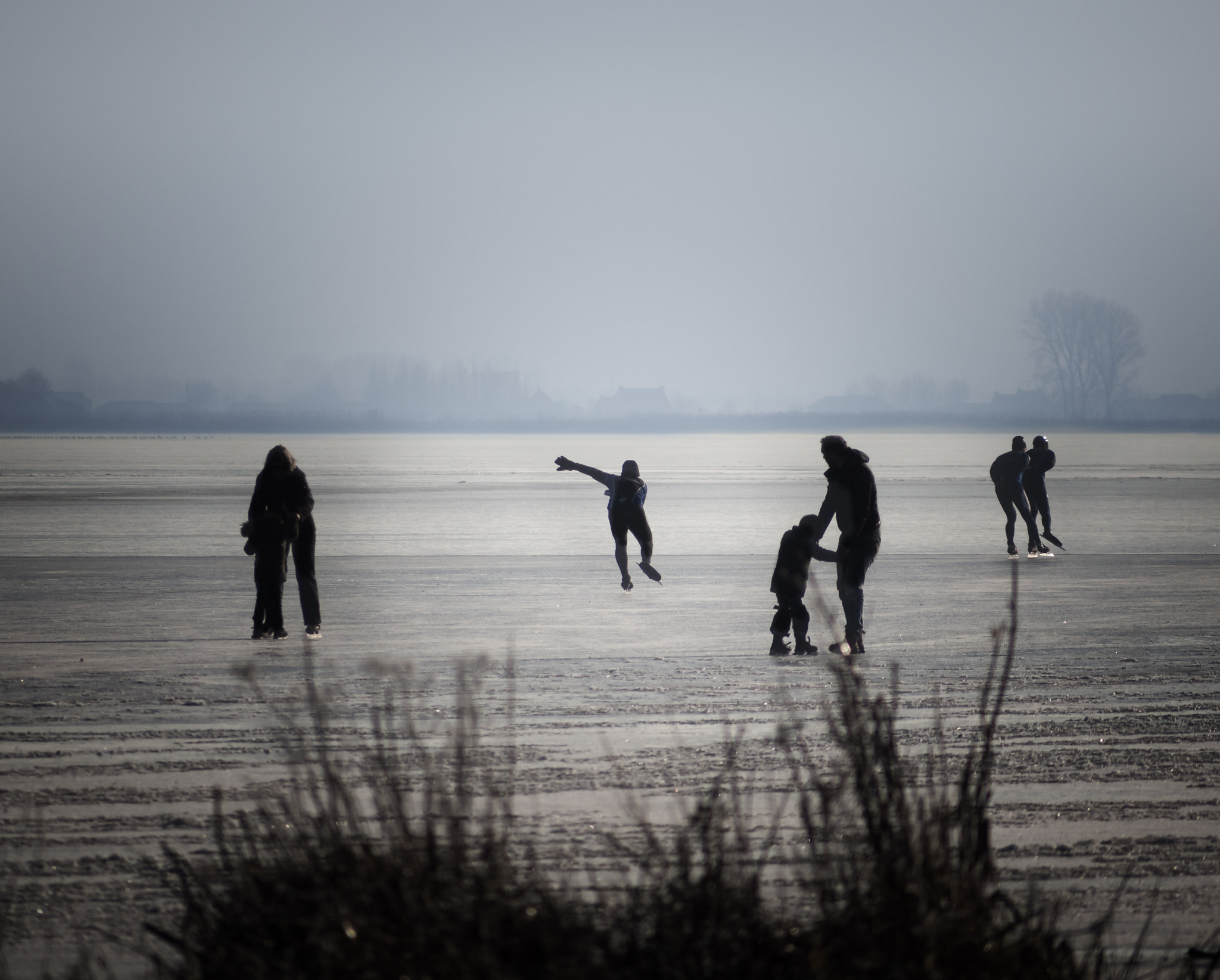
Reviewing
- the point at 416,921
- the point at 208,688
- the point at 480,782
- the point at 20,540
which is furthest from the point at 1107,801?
the point at 20,540

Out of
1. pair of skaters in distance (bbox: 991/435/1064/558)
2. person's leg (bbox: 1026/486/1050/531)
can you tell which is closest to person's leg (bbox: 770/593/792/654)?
pair of skaters in distance (bbox: 991/435/1064/558)

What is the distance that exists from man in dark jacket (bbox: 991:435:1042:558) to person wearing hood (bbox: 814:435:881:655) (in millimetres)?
9423

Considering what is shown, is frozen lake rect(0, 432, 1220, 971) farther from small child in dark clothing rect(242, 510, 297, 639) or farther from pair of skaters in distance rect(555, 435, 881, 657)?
pair of skaters in distance rect(555, 435, 881, 657)

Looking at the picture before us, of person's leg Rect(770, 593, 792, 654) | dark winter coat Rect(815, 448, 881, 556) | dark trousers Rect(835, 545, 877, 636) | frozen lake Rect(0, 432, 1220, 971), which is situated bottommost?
frozen lake Rect(0, 432, 1220, 971)

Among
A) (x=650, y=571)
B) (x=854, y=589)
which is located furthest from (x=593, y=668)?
(x=650, y=571)

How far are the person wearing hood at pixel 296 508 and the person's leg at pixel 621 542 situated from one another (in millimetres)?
4554

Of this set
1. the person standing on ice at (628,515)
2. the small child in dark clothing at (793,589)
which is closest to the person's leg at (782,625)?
the small child in dark clothing at (793,589)

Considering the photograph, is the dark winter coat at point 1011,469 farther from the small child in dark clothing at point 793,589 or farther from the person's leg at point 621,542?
the small child in dark clothing at point 793,589

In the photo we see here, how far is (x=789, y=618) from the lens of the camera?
11.0 meters

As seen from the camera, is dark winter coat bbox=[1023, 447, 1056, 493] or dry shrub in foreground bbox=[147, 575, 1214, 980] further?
dark winter coat bbox=[1023, 447, 1056, 493]

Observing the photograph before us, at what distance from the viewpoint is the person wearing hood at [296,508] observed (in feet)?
39.5

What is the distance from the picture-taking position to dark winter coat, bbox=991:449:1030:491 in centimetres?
2014

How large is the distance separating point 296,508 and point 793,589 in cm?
439

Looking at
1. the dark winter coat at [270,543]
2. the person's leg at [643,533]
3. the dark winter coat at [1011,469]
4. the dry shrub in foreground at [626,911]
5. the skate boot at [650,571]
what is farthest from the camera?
the dark winter coat at [1011,469]
